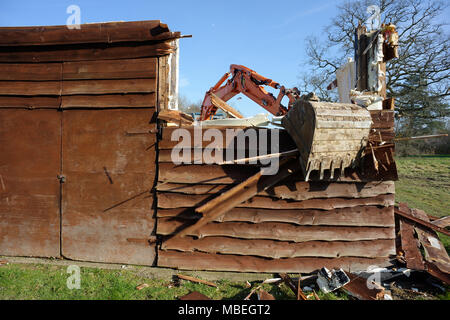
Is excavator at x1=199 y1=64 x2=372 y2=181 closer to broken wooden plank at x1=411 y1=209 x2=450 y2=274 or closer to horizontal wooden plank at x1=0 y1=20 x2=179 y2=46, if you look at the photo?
broken wooden plank at x1=411 y1=209 x2=450 y2=274

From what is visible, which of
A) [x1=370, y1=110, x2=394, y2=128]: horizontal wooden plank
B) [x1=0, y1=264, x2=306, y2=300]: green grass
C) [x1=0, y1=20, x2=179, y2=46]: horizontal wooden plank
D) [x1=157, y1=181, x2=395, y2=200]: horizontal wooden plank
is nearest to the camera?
[x1=0, y1=264, x2=306, y2=300]: green grass

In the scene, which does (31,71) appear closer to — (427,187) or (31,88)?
(31,88)

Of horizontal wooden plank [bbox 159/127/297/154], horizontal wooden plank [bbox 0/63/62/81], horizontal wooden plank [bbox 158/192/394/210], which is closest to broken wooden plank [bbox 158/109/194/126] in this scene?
horizontal wooden plank [bbox 159/127/297/154]

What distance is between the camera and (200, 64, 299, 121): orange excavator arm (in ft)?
23.2

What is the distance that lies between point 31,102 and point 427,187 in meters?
13.9

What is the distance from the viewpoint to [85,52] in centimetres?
430

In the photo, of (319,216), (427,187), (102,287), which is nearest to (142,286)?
(102,287)

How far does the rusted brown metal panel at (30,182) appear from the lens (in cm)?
432

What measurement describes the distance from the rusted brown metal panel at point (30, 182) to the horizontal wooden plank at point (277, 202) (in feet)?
6.38

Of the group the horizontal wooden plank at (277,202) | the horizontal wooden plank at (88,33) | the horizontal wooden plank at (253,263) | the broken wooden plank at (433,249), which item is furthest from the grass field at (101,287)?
the horizontal wooden plank at (88,33)

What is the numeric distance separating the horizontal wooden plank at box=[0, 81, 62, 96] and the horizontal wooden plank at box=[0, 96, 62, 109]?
69 mm

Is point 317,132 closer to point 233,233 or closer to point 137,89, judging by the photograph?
point 233,233

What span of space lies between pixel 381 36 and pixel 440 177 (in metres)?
12.5
